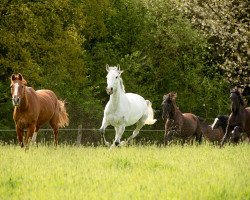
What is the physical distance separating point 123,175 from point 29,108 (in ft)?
21.2

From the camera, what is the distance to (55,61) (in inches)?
1271

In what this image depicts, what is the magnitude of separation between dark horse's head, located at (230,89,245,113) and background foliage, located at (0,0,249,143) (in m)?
12.0

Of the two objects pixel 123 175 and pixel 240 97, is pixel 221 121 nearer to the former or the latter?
pixel 240 97

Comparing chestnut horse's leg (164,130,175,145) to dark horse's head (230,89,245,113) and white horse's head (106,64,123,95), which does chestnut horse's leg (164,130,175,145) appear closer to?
dark horse's head (230,89,245,113)

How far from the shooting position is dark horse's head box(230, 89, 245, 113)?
66.6ft

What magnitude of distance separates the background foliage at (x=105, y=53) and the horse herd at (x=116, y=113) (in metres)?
9.63

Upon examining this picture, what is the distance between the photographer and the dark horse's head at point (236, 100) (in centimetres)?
2031

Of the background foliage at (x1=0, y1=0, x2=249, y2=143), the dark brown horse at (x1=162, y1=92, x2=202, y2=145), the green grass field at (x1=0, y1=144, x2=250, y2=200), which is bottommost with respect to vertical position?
the green grass field at (x1=0, y1=144, x2=250, y2=200)

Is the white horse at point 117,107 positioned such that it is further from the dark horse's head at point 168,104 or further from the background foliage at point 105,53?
the background foliage at point 105,53

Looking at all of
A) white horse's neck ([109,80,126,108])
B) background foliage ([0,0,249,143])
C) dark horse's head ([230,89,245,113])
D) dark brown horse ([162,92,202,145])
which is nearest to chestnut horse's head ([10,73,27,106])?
white horse's neck ([109,80,126,108])

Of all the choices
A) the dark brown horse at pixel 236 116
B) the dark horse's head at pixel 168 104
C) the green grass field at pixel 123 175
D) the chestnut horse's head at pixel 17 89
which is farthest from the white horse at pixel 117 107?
the dark brown horse at pixel 236 116

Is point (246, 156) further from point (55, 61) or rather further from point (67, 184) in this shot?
point (55, 61)

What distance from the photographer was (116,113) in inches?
741

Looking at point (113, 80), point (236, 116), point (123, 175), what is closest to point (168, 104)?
point (236, 116)
